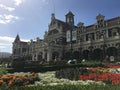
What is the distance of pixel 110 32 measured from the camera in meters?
54.4

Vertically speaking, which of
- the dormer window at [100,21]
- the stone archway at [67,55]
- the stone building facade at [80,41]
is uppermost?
the dormer window at [100,21]

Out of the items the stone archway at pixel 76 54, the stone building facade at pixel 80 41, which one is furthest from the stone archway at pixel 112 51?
the stone archway at pixel 76 54

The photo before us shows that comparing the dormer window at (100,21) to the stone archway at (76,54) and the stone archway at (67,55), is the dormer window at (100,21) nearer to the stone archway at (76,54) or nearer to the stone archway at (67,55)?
the stone archway at (76,54)

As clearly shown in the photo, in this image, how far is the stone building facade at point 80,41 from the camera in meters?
53.5

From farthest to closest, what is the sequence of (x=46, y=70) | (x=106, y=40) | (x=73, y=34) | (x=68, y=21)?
(x=68, y=21), (x=73, y=34), (x=106, y=40), (x=46, y=70)

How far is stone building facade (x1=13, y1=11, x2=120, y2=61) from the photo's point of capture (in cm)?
5348

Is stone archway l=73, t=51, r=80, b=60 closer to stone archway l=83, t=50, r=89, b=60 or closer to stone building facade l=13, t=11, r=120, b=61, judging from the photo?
stone building facade l=13, t=11, r=120, b=61

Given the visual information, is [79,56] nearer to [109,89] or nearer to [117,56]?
[117,56]

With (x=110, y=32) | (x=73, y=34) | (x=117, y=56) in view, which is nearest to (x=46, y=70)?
(x=117, y=56)

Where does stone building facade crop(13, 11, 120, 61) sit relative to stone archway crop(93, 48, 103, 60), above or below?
above

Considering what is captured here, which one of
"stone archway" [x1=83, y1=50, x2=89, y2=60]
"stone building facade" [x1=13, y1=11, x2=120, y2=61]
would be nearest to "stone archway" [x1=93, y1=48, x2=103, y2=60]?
"stone building facade" [x1=13, y1=11, x2=120, y2=61]

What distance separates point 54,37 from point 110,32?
23.2 meters

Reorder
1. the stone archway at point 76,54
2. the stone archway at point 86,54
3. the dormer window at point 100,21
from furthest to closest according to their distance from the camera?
the stone archway at point 76,54 → the stone archway at point 86,54 → the dormer window at point 100,21

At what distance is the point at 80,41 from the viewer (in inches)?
2493
